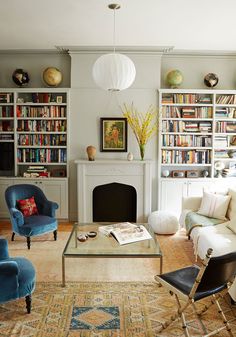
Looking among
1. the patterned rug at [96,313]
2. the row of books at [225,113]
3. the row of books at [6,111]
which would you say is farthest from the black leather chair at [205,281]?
the row of books at [6,111]

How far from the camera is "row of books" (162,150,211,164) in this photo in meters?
6.19

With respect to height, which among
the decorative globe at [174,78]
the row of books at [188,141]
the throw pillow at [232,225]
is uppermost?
the decorative globe at [174,78]

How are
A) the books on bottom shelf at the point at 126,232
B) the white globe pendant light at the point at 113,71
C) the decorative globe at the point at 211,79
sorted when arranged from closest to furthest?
1. the white globe pendant light at the point at 113,71
2. the books on bottom shelf at the point at 126,232
3. the decorative globe at the point at 211,79

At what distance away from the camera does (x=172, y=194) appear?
6141 mm

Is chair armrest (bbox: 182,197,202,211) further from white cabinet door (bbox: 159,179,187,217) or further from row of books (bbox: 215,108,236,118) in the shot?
row of books (bbox: 215,108,236,118)

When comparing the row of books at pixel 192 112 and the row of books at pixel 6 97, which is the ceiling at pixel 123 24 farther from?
the row of books at pixel 192 112

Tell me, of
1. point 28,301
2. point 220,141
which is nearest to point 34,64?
point 220,141

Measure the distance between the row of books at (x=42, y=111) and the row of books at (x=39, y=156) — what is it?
0.58 meters

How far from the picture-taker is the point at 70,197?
6297 mm

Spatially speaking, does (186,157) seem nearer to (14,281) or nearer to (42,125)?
(42,125)

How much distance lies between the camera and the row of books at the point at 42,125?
616cm

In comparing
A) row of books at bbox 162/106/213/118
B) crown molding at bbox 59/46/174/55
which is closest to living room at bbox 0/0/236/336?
crown molding at bbox 59/46/174/55

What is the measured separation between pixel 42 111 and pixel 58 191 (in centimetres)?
135

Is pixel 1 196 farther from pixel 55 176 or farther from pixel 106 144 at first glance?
pixel 106 144
